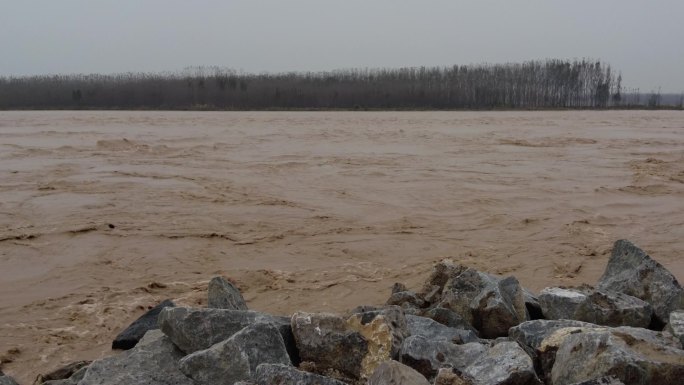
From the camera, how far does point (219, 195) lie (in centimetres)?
1001

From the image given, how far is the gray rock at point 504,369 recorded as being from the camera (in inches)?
107

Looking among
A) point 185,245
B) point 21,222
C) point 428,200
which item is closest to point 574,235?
point 428,200

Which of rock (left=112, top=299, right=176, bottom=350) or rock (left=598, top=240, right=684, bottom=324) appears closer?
rock (left=598, top=240, right=684, bottom=324)

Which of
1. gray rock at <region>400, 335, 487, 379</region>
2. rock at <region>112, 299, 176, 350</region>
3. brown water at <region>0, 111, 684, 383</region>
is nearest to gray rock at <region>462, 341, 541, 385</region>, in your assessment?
gray rock at <region>400, 335, 487, 379</region>

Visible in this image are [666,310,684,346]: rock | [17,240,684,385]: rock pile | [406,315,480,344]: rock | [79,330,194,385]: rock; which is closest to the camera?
[17,240,684,385]: rock pile

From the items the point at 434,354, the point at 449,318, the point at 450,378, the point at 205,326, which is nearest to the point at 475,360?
the point at 434,354

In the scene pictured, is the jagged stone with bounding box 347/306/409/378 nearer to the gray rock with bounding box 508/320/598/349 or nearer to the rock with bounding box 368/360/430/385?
the rock with bounding box 368/360/430/385

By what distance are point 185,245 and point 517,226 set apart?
4.23 metres

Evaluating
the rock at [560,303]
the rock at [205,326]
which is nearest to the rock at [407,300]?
the rock at [560,303]

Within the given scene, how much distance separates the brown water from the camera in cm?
551

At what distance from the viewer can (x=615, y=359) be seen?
2.61 metres

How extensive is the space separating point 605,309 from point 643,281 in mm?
701

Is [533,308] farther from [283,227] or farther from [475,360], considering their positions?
[283,227]

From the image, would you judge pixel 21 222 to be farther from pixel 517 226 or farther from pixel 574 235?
pixel 574 235
